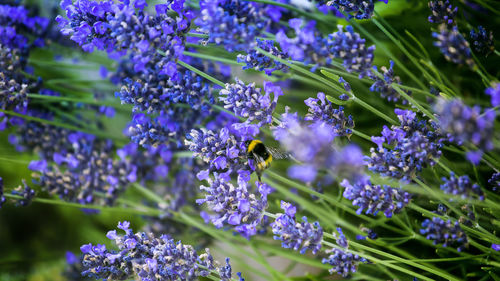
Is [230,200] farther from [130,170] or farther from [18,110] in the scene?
[18,110]

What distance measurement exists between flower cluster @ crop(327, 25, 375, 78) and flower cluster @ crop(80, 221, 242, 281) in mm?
486

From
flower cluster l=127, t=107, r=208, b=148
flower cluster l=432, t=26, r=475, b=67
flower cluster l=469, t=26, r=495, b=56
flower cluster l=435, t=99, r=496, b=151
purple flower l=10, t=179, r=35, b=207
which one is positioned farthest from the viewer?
purple flower l=10, t=179, r=35, b=207

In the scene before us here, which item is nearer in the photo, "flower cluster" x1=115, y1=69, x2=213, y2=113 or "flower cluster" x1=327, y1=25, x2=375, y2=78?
"flower cluster" x1=327, y1=25, x2=375, y2=78

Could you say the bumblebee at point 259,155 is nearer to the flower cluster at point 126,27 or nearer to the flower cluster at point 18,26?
the flower cluster at point 126,27

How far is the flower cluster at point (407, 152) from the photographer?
762mm

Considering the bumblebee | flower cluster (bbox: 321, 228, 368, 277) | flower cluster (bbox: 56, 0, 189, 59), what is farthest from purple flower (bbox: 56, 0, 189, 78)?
flower cluster (bbox: 321, 228, 368, 277)

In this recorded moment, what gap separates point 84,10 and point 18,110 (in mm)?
572

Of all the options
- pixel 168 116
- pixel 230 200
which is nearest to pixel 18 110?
pixel 168 116

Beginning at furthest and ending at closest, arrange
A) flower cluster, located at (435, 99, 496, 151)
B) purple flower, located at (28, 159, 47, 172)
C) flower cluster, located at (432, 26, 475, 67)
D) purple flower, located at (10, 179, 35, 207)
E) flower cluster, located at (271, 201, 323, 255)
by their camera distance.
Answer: purple flower, located at (28, 159, 47, 172)
purple flower, located at (10, 179, 35, 207)
flower cluster, located at (271, 201, 323, 255)
flower cluster, located at (432, 26, 475, 67)
flower cluster, located at (435, 99, 496, 151)

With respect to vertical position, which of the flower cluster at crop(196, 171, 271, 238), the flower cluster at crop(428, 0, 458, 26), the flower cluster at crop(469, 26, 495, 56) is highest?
the flower cluster at crop(469, 26, 495, 56)

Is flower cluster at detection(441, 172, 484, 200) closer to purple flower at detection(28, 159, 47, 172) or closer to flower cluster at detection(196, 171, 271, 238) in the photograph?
flower cluster at detection(196, 171, 271, 238)

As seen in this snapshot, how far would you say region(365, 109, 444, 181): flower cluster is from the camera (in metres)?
0.76

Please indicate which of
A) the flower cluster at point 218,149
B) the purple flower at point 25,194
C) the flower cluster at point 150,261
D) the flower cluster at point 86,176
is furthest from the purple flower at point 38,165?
the flower cluster at point 218,149

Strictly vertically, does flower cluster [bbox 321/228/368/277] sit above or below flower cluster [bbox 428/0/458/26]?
below
